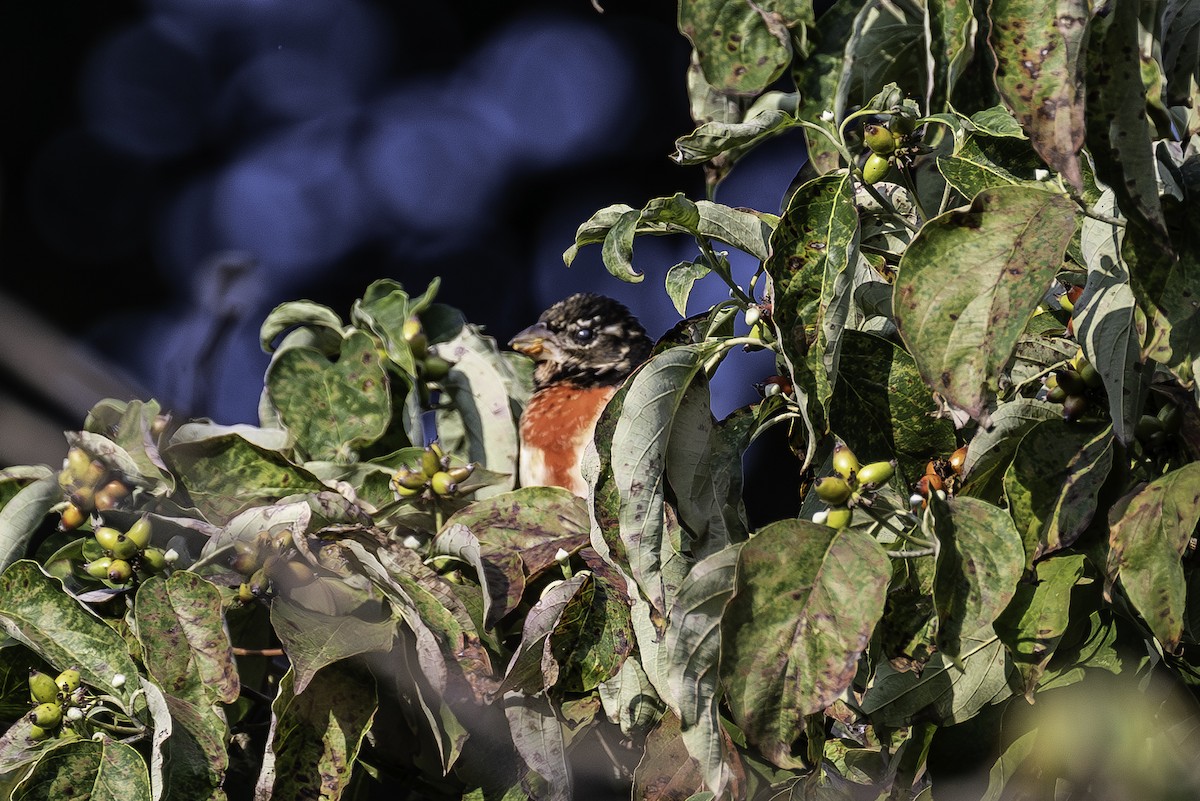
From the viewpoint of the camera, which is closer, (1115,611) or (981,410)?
(981,410)

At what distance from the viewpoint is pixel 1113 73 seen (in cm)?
87

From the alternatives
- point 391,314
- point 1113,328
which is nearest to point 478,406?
point 391,314

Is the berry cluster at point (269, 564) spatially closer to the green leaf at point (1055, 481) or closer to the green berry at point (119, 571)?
the green berry at point (119, 571)

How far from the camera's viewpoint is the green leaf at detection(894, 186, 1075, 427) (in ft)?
2.89

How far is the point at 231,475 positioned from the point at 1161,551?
1.02 meters

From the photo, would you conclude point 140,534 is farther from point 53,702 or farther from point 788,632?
point 788,632

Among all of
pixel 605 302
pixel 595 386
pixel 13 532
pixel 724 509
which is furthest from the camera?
pixel 605 302

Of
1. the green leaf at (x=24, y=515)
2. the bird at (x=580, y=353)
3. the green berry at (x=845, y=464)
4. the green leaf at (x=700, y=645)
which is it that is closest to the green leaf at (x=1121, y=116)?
the green berry at (x=845, y=464)

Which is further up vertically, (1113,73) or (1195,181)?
(1113,73)

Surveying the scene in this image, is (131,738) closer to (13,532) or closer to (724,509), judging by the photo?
(13,532)

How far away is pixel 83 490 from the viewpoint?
1370 millimetres

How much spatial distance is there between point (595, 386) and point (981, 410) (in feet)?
5.75

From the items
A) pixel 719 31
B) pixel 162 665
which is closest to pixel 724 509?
pixel 162 665

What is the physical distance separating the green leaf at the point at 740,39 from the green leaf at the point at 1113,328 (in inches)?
25.9
